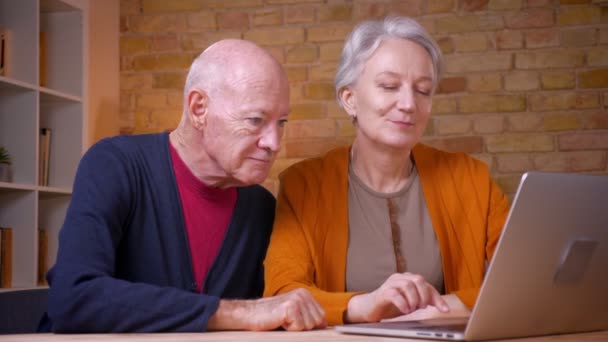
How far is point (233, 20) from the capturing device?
422cm

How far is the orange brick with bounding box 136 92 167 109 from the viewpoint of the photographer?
4293 millimetres

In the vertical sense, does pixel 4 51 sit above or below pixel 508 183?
above

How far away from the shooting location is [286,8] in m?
4.16

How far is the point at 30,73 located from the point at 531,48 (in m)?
2.21

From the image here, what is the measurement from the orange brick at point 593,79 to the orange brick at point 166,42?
1916mm

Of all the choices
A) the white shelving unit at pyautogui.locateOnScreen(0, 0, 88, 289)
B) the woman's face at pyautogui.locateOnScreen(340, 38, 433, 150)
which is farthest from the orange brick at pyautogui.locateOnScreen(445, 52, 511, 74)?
the woman's face at pyautogui.locateOnScreen(340, 38, 433, 150)

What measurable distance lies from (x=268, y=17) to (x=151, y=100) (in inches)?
28.3

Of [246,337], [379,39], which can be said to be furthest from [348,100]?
[246,337]

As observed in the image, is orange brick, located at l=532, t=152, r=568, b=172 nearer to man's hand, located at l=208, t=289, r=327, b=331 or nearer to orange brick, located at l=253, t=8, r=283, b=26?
orange brick, located at l=253, t=8, r=283, b=26

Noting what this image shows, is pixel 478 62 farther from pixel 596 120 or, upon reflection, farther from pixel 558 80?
pixel 596 120

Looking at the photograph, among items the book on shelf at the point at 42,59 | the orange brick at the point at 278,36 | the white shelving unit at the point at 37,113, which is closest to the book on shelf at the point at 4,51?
the white shelving unit at the point at 37,113

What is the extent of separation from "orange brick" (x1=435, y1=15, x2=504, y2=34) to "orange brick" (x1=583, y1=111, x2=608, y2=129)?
22.2 inches

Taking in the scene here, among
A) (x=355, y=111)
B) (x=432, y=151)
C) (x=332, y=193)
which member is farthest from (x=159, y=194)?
(x=432, y=151)

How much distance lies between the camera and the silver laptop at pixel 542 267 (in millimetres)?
1166
